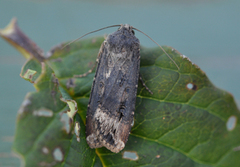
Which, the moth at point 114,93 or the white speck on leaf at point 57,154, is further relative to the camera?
the moth at point 114,93

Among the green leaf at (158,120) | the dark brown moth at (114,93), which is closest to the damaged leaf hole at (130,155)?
the green leaf at (158,120)

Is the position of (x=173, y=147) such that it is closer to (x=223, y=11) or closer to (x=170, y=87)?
(x=170, y=87)

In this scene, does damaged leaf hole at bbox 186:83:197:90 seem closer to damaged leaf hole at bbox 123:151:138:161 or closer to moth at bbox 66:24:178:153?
moth at bbox 66:24:178:153

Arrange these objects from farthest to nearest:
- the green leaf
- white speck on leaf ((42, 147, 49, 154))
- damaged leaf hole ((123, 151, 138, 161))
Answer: damaged leaf hole ((123, 151, 138, 161)), the green leaf, white speck on leaf ((42, 147, 49, 154))

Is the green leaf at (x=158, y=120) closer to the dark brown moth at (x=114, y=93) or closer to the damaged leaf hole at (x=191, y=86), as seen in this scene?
the damaged leaf hole at (x=191, y=86)

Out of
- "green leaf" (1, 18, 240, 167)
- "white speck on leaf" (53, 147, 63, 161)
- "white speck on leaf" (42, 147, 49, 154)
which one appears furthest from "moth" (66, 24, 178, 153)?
"white speck on leaf" (42, 147, 49, 154)

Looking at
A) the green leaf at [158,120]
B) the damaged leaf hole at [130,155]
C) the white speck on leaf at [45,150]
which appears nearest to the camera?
the white speck on leaf at [45,150]

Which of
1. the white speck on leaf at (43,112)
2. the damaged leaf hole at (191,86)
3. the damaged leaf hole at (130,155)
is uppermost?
the damaged leaf hole at (191,86)
